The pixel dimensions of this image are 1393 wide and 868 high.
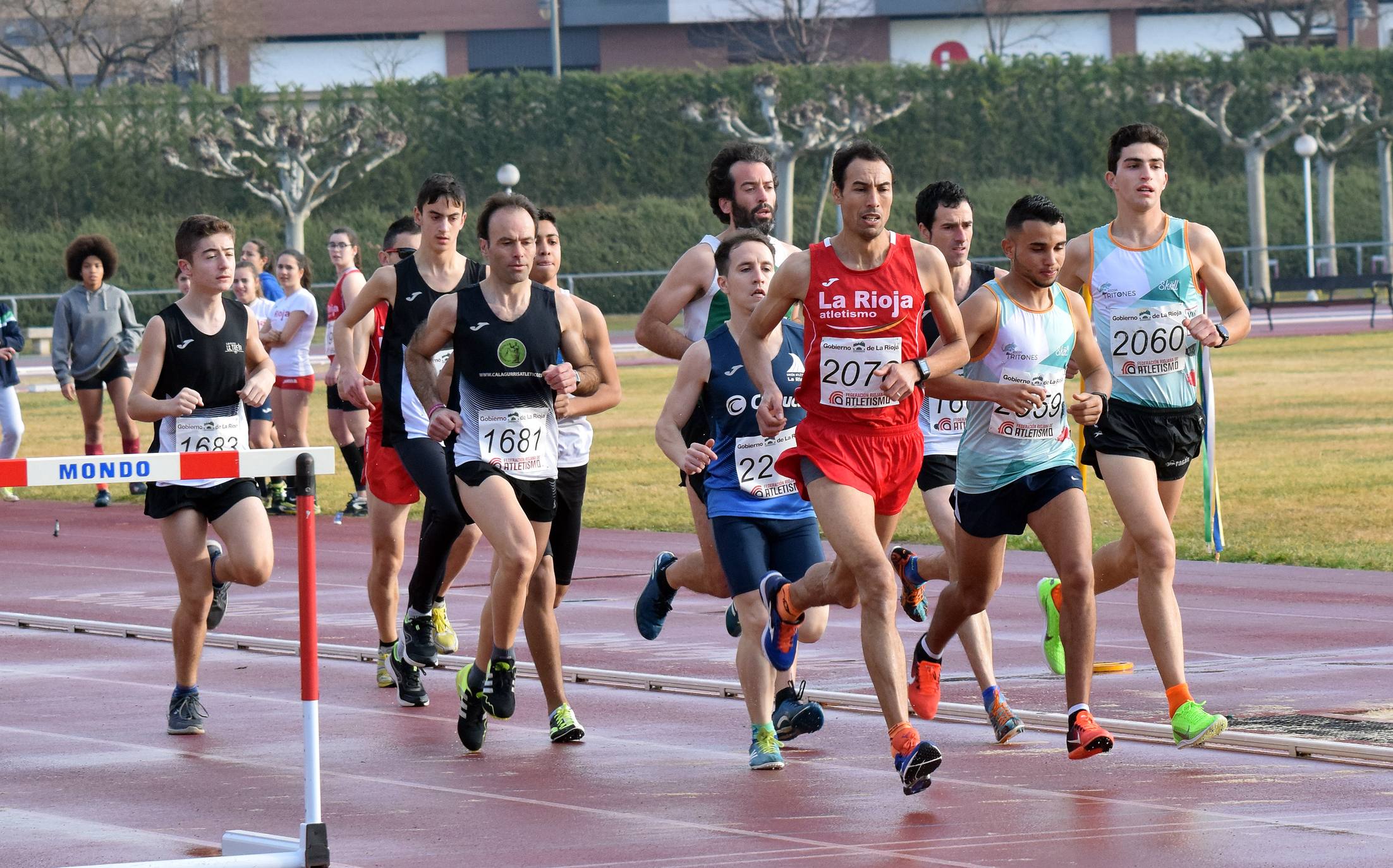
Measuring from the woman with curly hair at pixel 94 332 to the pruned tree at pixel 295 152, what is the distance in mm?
Result: 29996

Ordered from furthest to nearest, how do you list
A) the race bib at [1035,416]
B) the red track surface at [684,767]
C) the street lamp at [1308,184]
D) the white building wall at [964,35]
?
the white building wall at [964,35]
the street lamp at [1308,184]
the race bib at [1035,416]
the red track surface at [684,767]

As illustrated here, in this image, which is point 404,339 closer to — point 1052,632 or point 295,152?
point 1052,632

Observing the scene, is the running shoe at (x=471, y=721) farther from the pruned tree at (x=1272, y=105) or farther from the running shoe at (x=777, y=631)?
the pruned tree at (x=1272, y=105)

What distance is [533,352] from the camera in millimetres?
7793

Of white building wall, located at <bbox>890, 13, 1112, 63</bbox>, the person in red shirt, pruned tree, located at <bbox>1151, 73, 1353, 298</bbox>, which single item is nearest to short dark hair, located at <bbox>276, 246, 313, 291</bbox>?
the person in red shirt

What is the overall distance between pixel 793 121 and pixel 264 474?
48.9 m

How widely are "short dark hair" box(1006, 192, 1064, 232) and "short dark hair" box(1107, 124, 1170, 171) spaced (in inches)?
28.1

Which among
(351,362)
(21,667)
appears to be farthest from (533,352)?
(21,667)

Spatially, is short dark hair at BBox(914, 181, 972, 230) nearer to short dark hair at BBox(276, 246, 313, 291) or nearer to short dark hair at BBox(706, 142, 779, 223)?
short dark hair at BBox(706, 142, 779, 223)

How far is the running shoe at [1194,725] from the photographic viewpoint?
6988 mm

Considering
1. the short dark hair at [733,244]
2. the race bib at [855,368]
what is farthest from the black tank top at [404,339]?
the race bib at [855,368]

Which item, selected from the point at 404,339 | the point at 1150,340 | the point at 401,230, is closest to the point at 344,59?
the point at 401,230

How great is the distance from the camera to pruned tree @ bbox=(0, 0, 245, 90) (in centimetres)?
6262

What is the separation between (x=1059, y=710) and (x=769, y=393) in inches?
76.2
